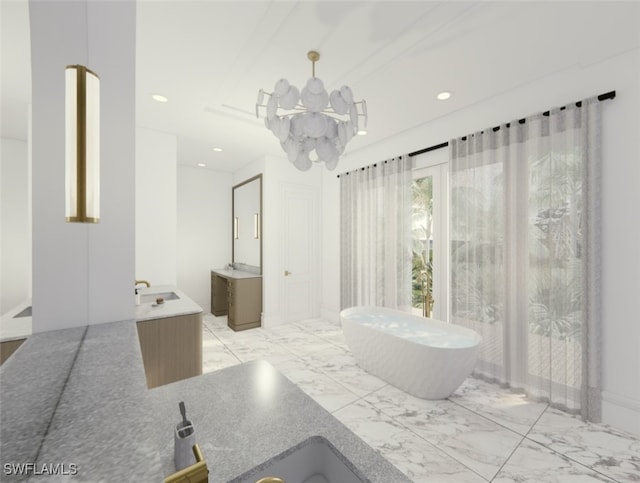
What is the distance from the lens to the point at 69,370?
794 mm

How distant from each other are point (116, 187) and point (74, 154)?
29.6 inches

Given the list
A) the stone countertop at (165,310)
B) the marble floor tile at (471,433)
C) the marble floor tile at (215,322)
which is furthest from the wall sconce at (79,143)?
the marble floor tile at (215,322)

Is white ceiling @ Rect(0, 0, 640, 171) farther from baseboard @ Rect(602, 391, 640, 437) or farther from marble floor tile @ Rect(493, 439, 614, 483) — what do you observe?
marble floor tile @ Rect(493, 439, 614, 483)

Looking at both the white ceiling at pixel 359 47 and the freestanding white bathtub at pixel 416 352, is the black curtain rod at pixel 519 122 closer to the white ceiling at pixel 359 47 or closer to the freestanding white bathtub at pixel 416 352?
the white ceiling at pixel 359 47

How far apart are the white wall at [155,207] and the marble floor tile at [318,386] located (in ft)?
6.83

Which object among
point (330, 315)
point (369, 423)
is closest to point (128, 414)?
point (369, 423)

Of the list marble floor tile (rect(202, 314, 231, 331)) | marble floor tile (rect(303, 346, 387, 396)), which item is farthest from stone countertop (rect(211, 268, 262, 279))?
marble floor tile (rect(303, 346, 387, 396))

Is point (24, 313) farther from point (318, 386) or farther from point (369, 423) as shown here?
point (369, 423)

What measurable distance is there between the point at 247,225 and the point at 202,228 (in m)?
0.98

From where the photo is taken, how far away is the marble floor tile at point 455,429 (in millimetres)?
1796

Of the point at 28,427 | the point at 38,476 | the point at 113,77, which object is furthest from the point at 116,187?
the point at 38,476

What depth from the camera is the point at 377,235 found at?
399cm

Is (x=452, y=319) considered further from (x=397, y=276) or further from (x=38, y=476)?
(x=38, y=476)

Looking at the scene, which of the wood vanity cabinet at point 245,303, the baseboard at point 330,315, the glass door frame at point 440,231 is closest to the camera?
the glass door frame at point 440,231
